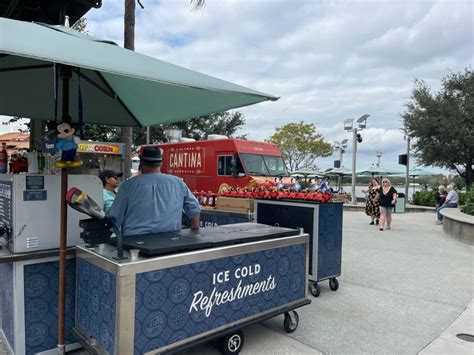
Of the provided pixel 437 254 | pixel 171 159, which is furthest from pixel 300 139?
pixel 437 254

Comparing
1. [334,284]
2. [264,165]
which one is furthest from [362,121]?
[334,284]

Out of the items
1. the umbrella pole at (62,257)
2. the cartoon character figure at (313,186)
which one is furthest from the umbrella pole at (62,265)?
the cartoon character figure at (313,186)

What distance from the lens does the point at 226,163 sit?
39.5 ft

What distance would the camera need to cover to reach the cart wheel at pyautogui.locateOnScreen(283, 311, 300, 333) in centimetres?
365

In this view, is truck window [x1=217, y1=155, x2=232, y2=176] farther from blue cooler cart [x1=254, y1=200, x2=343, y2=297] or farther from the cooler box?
the cooler box

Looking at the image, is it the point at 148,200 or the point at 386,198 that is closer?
the point at 148,200

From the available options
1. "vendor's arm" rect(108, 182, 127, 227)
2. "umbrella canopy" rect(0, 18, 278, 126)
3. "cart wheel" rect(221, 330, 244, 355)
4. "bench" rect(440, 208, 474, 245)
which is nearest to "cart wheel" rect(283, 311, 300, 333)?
"cart wheel" rect(221, 330, 244, 355)

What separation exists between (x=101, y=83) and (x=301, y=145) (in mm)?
30895

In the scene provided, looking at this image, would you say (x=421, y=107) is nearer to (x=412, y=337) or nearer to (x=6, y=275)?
(x=412, y=337)

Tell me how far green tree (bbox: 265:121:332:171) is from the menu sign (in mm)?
32017

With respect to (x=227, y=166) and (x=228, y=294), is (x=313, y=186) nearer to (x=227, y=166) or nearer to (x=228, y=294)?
(x=228, y=294)

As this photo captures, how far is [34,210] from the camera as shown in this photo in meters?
2.89

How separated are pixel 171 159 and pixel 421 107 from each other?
16.7 metres

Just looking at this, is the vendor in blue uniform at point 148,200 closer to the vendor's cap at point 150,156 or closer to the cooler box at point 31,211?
the vendor's cap at point 150,156
